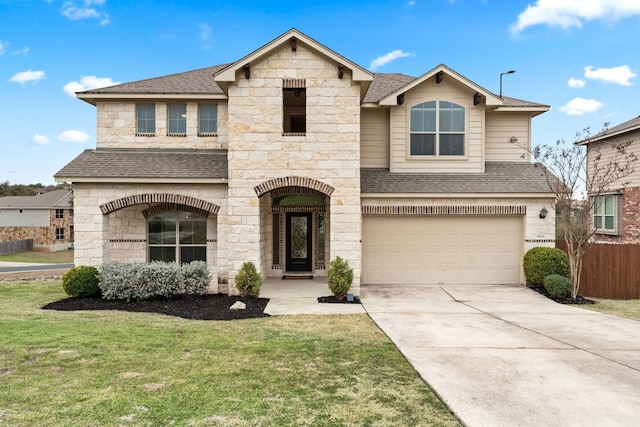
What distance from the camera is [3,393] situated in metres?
4.67

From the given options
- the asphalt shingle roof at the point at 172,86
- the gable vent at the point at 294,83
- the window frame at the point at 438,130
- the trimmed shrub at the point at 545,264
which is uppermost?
the asphalt shingle roof at the point at 172,86

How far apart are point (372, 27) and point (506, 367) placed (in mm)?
20714

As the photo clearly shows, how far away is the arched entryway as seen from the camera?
14.0 m

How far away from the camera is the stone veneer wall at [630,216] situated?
1580cm

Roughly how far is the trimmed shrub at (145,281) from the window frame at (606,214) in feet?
53.9

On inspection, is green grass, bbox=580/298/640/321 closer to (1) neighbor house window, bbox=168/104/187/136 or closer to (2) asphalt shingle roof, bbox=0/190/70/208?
(1) neighbor house window, bbox=168/104/187/136

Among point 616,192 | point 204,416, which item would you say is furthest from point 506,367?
point 616,192

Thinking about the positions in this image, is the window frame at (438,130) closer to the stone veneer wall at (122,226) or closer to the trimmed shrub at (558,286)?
the trimmed shrub at (558,286)

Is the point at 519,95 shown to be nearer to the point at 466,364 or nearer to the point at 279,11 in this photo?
the point at 279,11

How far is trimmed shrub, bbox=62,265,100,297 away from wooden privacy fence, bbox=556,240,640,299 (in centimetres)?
1423

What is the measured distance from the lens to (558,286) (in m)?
10.9

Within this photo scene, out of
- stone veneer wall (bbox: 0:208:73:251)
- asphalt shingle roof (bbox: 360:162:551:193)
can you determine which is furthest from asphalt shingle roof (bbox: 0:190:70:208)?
asphalt shingle roof (bbox: 360:162:551:193)

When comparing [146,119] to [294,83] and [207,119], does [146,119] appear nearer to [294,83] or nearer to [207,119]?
[207,119]

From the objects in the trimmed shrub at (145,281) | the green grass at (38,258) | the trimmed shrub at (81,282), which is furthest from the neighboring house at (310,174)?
the green grass at (38,258)
